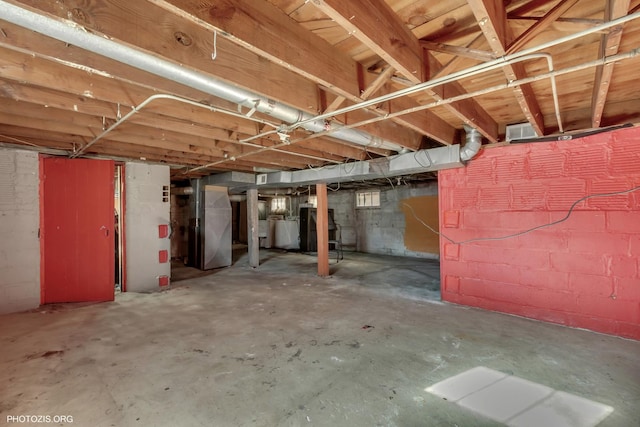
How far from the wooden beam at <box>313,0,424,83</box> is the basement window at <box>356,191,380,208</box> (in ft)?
22.0

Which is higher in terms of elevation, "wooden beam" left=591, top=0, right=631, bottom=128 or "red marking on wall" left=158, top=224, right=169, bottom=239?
"wooden beam" left=591, top=0, right=631, bottom=128

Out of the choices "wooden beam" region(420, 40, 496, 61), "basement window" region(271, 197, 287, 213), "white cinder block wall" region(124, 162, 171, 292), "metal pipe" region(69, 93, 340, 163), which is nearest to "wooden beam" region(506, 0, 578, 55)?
"wooden beam" region(420, 40, 496, 61)

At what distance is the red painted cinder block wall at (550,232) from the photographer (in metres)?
2.54

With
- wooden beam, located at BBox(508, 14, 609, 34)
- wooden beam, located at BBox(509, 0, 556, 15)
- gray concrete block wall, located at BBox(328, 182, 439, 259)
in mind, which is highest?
wooden beam, located at BBox(509, 0, 556, 15)

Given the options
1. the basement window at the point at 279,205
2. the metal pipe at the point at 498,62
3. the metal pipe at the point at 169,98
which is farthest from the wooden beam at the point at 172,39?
the basement window at the point at 279,205

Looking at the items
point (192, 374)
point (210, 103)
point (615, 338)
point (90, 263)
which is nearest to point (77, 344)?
point (192, 374)

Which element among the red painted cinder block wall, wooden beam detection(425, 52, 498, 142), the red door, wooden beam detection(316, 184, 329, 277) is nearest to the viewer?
wooden beam detection(425, 52, 498, 142)

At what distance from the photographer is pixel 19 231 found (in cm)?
331

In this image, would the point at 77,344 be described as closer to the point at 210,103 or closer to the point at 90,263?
the point at 90,263

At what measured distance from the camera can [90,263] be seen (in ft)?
12.1

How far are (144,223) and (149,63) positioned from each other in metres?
3.35

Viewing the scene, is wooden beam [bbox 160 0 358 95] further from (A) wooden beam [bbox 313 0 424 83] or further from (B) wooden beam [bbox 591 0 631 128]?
(B) wooden beam [bbox 591 0 631 128]

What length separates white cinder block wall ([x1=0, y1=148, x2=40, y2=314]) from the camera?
3.23m

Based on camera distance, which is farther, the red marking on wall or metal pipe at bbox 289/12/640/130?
the red marking on wall
